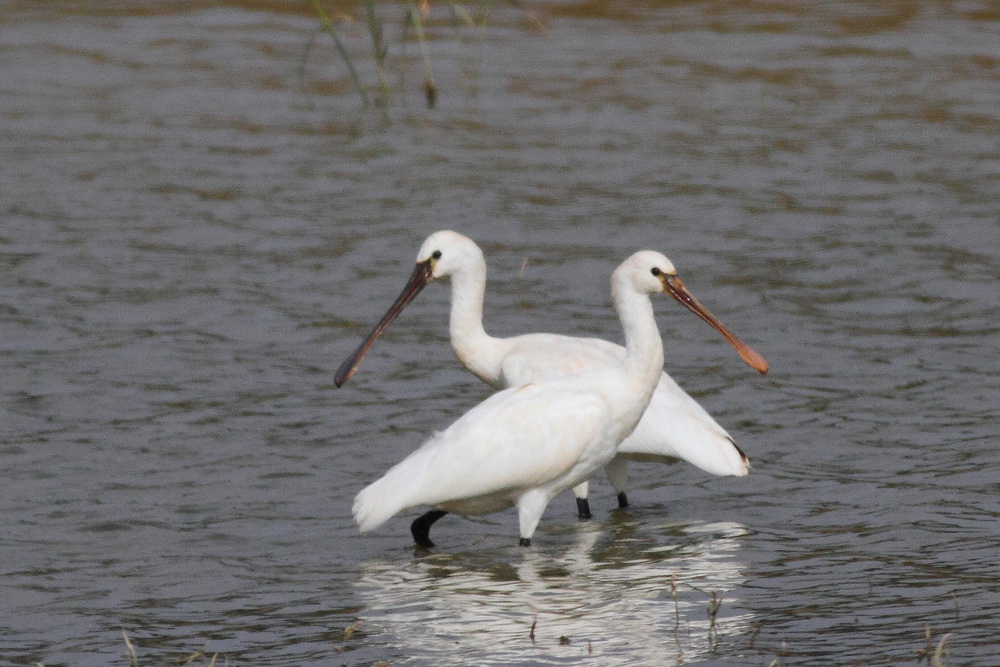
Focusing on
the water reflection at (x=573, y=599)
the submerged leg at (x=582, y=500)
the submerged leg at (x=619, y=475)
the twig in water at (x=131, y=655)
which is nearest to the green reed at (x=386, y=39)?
the submerged leg at (x=619, y=475)

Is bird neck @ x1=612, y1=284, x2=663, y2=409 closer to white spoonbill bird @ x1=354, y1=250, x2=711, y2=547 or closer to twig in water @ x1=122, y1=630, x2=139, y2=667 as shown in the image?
white spoonbill bird @ x1=354, y1=250, x2=711, y2=547

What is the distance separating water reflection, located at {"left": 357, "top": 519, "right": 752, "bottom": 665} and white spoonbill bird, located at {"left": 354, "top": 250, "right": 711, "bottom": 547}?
241 mm

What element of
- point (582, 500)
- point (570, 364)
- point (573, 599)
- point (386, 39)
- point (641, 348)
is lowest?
point (582, 500)

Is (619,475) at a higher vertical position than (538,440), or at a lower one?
lower

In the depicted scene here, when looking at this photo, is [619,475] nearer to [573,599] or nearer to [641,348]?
[641,348]

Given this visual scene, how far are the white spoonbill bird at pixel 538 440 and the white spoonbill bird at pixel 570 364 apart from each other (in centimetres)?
32

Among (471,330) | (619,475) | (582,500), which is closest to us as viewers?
(582,500)

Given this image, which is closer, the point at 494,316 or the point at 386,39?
the point at 494,316

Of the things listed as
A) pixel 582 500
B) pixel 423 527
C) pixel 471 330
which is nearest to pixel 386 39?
pixel 471 330

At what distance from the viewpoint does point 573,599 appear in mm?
6410

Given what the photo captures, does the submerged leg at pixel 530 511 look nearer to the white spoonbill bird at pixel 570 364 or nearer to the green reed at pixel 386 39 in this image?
the white spoonbill bird at pixel 570 364

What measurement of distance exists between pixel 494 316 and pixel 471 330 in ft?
7.93

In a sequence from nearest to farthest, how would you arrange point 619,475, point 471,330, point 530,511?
point 530,511 → point 619,475 → point 471,330

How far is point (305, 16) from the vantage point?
1888 cm
